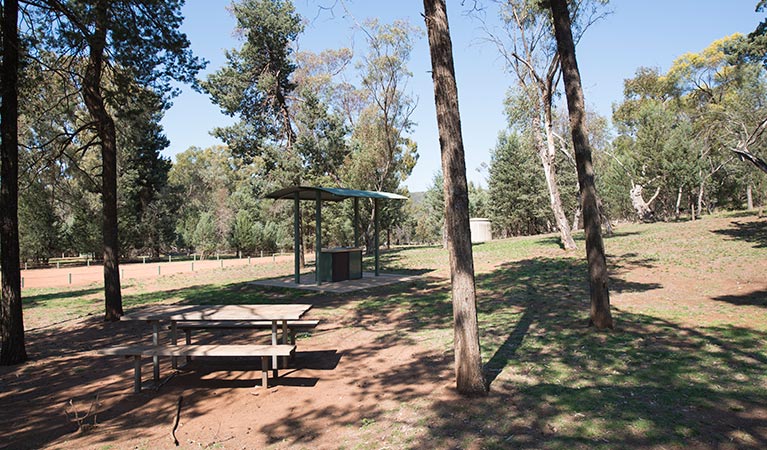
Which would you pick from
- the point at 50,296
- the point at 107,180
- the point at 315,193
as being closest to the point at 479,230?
the point at 315,193

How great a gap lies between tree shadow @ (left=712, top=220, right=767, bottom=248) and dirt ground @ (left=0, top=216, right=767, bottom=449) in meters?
8.59

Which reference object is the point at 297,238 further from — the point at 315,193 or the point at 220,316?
the point at 220,316

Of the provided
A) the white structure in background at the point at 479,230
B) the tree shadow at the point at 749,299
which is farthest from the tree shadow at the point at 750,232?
the white structure in background at the point at 479,230

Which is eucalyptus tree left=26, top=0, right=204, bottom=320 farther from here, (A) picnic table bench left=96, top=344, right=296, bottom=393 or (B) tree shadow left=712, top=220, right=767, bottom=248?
(B) tree shadow left=712, top=220, right=767, bottom=248

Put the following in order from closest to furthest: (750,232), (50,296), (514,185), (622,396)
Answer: (622,396) < (50,296) < (750,232) < (514,185)

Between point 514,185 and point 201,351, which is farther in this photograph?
point 514,185

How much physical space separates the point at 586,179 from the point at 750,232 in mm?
13838

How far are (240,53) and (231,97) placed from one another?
98.5 inches

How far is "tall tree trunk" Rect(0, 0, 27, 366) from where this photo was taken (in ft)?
20.4

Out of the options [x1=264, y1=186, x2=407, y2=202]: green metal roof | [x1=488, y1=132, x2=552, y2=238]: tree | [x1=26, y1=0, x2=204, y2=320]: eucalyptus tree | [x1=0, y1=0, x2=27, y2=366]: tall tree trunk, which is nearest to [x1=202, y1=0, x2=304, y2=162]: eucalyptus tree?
[x1=264, y1=186, x2=407, y2=202]: green metal roof

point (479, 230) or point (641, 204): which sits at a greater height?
point (641, 204)

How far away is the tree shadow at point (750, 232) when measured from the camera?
43.9 ft

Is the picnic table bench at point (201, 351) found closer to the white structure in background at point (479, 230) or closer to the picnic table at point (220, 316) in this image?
the picnic table at point (220, 316)

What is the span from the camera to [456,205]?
4.09 metres
